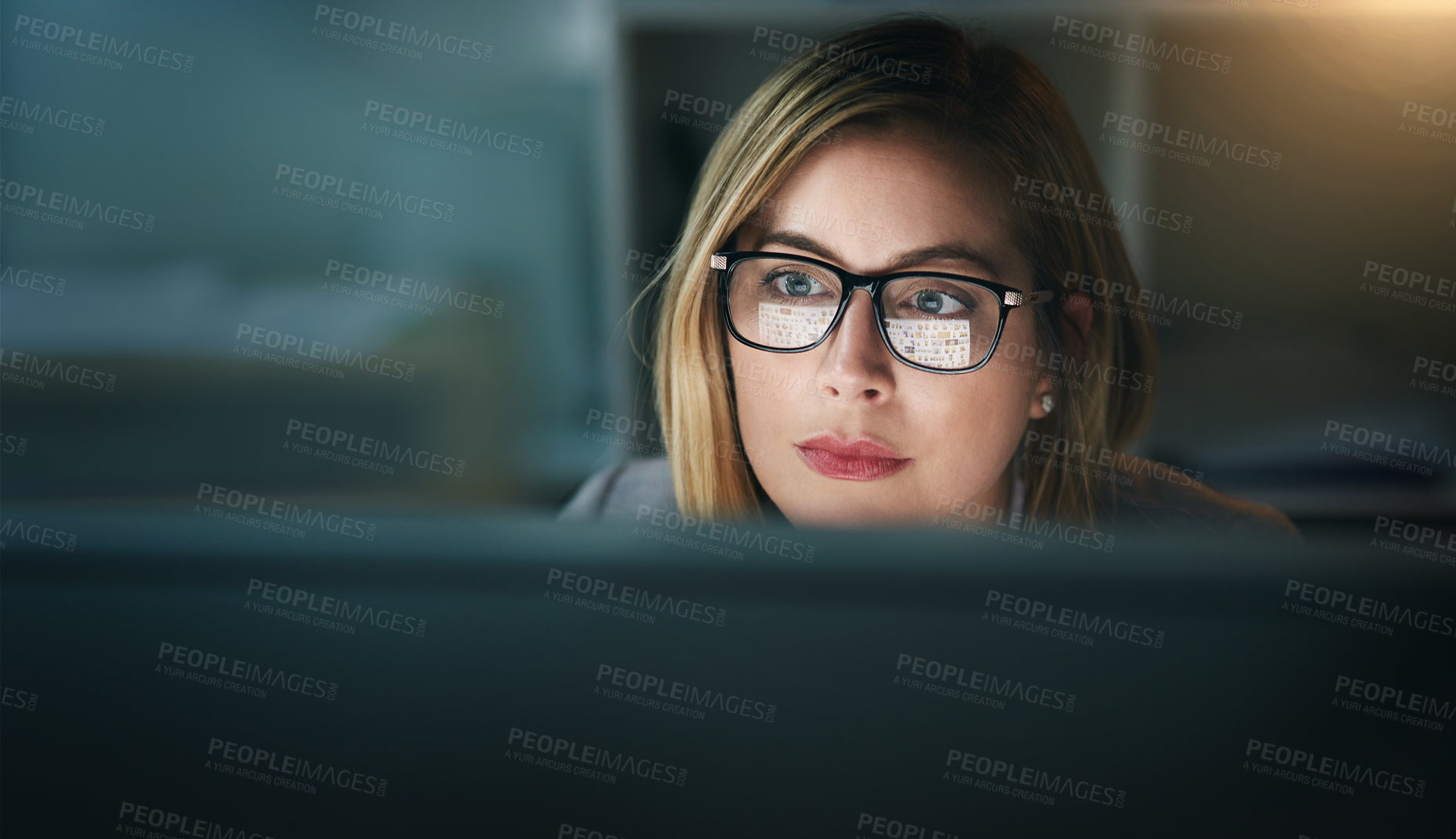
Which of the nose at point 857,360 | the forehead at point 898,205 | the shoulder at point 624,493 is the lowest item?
the shoulder at point 624,493

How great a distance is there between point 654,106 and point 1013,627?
3.30ft

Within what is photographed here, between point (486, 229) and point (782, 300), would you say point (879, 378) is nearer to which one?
point (782, 300)

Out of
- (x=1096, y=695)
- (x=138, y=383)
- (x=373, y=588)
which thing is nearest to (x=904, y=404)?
(x=1096, y=695)

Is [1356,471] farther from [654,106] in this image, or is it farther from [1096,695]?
[654,106]

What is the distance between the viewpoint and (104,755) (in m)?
1.42

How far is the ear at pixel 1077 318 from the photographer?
1.44m

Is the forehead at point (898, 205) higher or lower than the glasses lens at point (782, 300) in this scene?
higher

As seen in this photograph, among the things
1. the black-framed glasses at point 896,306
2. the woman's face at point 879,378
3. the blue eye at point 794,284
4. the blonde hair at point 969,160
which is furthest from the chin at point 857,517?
the blue eye at point 794,284

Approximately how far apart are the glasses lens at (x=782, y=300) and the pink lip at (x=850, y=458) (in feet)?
0.54

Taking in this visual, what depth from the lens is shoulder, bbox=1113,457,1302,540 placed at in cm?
143

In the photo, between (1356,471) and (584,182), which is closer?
(1356,471)

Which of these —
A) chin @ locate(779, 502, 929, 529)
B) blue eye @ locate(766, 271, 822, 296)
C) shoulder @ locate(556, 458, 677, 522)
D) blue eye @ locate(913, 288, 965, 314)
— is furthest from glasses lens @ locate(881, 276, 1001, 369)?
shoulder @ locate(556, 458, 677, 522)

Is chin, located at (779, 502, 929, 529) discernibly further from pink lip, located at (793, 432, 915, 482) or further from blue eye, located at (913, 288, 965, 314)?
blue eye, located at (913, 288, 965, 314)

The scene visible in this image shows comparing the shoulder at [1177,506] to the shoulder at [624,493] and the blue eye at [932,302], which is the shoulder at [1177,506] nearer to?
the blue eye at [932,302]
